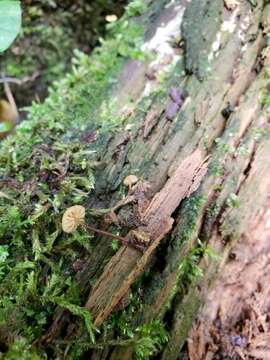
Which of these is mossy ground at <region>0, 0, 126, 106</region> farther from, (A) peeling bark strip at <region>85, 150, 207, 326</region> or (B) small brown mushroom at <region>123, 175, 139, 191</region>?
(A) peeling bark strip at <region>85, 150, 207, 326</region>

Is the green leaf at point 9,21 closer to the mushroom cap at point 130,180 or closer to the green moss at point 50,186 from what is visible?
the green moss at point 50,186

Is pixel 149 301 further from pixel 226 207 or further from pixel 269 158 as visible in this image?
pixel 269 158

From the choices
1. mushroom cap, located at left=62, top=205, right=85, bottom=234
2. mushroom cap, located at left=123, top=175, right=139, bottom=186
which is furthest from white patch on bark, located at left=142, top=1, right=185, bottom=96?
mushroom cap, located at left=62, top=205, right=85, bottom=234

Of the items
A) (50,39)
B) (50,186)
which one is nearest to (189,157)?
(50,186)

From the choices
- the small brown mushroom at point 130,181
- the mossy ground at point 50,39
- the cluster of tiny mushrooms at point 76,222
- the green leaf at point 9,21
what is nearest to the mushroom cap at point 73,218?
the cluster of tiny mushrooms at point 76,222

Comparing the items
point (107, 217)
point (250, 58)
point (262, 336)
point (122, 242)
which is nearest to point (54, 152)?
point (107, 217)

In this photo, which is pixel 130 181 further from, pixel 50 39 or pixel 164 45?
pixel 50 39
